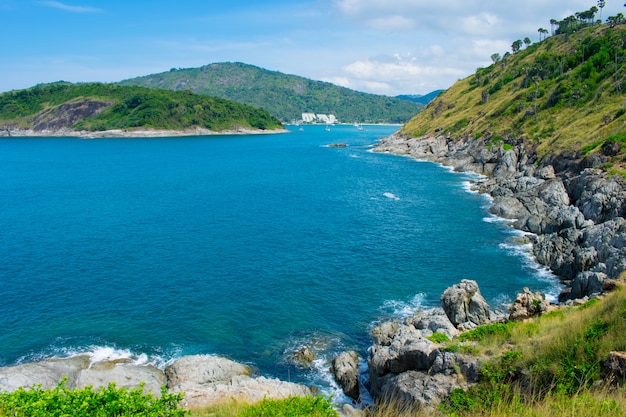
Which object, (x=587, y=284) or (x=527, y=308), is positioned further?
(x=587, y=284)

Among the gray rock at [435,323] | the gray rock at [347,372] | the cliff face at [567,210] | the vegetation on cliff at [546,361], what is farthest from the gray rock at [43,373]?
the cliff face at [567,210]

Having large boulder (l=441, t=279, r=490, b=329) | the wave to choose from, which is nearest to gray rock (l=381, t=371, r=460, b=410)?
large boulder (l=441, t=279, r=490, b=329)

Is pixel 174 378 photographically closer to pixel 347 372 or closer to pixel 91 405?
pixel 347 372

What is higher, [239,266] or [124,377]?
[239,266]

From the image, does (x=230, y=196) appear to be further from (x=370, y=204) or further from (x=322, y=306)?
(x=322, y=306)

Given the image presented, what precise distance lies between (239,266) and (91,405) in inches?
1588

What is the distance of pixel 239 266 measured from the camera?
2229 inches

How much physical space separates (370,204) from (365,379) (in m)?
59.0

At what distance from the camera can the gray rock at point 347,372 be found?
32844mm

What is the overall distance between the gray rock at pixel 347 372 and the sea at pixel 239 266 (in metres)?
0.93

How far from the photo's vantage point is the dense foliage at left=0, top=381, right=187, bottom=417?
1593 cm

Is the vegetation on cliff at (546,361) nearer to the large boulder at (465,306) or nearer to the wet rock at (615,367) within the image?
the wet rock at (615,367)

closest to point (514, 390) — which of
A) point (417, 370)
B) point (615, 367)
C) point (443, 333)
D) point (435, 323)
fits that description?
point (615, 367)

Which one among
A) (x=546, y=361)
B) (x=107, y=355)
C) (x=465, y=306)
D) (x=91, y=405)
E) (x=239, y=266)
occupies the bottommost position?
(x=107, y=355)
